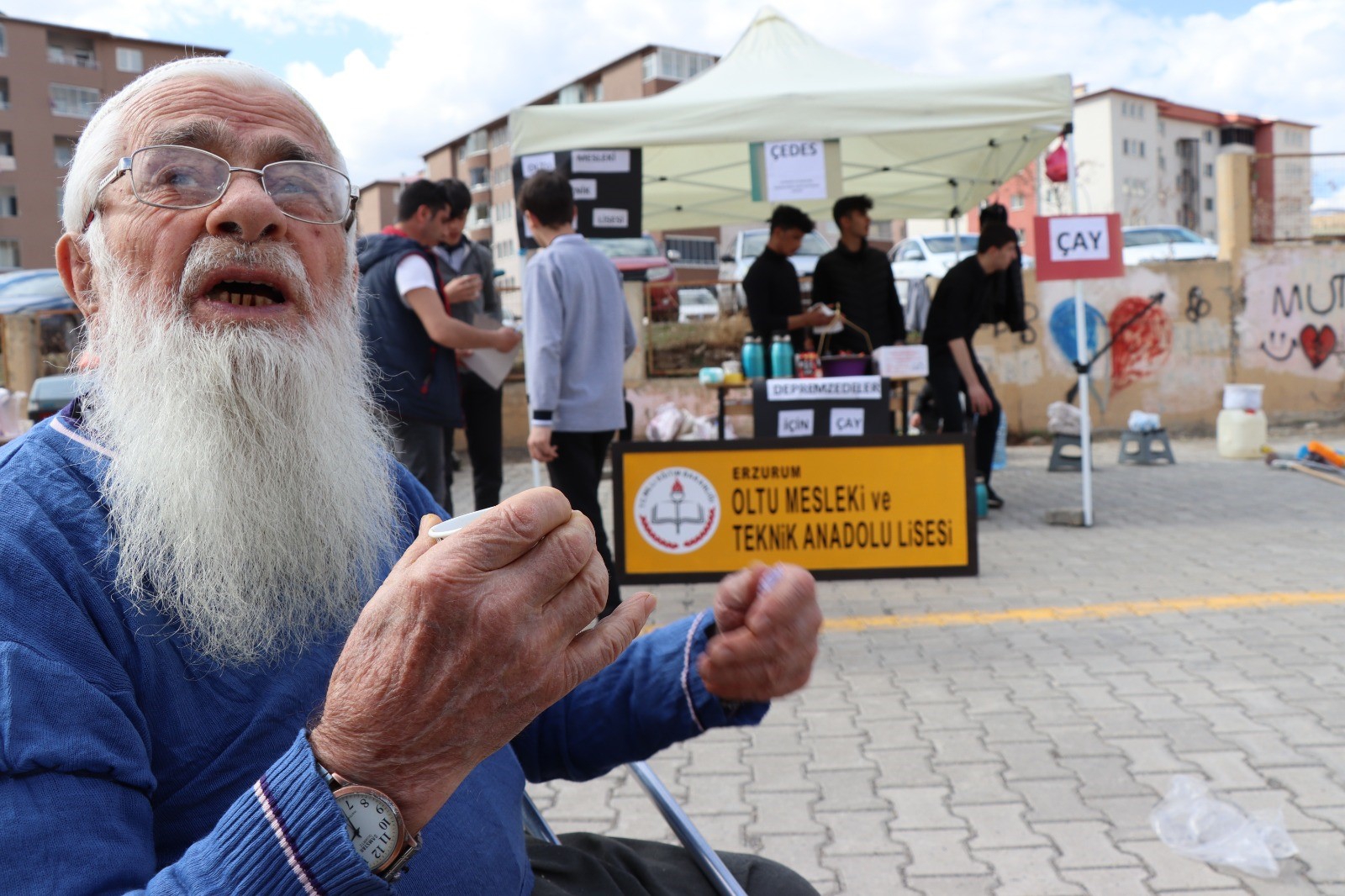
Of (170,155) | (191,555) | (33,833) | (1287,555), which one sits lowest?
(1287,555)

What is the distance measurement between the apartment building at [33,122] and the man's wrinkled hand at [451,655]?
63.8 m

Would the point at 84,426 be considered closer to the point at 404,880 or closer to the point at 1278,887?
the point at 404,880

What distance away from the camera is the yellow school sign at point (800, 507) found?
6.05 meters

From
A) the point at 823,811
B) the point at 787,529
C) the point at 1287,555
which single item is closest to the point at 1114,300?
the point at 1287,555

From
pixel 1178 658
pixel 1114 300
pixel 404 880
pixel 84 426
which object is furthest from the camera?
pixel 1114 300

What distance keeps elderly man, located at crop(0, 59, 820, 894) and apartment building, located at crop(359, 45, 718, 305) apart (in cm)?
4566

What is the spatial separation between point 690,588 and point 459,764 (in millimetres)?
5275

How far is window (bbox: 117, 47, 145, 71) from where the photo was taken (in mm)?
64375

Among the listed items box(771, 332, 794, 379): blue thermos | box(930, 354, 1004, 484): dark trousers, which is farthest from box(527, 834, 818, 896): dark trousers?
box(930, 354, 1004, 484): dark trousers

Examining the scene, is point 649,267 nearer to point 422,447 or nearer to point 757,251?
point 757,251

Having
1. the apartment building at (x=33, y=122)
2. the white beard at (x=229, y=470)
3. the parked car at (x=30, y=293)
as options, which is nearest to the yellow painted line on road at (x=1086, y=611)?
the white beard at (x=229, y=470)

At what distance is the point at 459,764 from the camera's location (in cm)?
96

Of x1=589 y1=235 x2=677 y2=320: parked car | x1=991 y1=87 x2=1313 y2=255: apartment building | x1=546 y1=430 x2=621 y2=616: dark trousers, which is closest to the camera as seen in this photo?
x1=546 y1=430 x2=621 y2=616: dark trousers

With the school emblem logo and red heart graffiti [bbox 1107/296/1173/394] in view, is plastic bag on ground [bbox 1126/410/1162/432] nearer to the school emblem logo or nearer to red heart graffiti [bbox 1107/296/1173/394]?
red heart graffiti [bbox 1107/296/1173/394]
